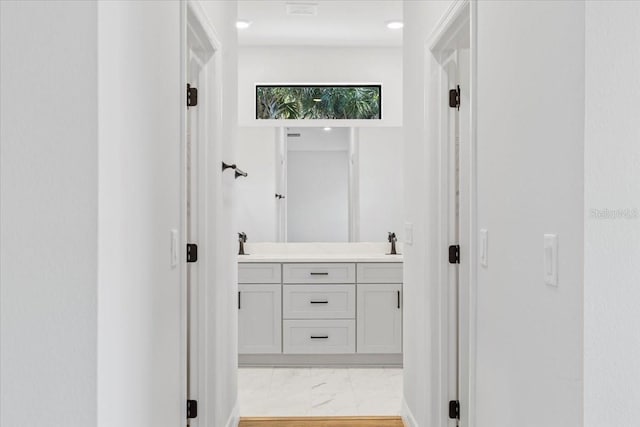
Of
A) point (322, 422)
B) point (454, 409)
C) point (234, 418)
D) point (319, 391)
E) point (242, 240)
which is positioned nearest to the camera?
point (454, 409)

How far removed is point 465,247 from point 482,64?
99 cm

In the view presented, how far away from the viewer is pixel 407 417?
3342mm

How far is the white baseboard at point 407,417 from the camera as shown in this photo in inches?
125

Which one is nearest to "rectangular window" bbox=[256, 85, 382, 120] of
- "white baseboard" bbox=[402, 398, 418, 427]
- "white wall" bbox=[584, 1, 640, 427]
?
"white baseboard" bbox=[402, 398, 418, 427]

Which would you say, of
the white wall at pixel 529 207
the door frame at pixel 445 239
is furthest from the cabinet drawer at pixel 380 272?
the white wall at pixel 529 207

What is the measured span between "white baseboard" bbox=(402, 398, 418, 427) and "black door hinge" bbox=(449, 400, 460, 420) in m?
0.31

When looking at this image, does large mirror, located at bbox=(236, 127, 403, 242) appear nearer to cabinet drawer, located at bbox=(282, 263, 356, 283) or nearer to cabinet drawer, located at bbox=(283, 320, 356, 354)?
cabinet drawer, located at bbox=(282, 263, 356, 283)

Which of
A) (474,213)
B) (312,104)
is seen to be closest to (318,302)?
(312,104)

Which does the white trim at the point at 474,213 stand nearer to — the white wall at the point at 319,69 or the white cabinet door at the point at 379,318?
the white cabinet door at the point at 379,318

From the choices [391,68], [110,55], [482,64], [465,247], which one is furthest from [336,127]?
[110,55]

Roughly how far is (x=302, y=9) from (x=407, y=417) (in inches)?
105

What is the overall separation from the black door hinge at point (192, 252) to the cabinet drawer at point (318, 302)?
2038mm

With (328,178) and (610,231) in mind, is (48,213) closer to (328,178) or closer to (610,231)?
(610,231)

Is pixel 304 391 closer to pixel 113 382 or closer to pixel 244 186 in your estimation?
pixel 244 186
